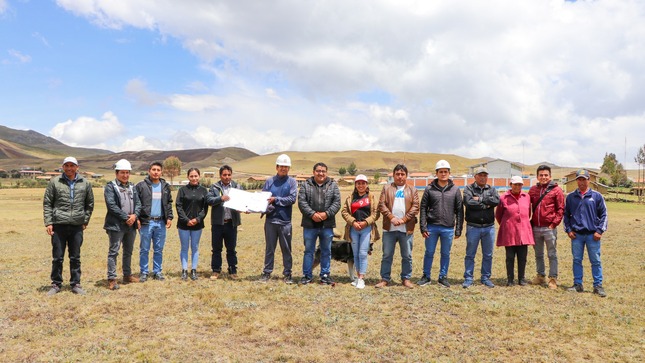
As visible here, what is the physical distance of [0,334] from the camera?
5.46 m

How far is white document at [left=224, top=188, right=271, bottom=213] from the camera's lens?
817 centimetres

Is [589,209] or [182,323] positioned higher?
[589,209]

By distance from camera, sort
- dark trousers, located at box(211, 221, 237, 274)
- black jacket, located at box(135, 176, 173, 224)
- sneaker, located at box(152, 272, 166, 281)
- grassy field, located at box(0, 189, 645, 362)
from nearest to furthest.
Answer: grassy field, located at box(0, 189, 645, 362), black jacket, located at box(135, 176, 173, 224), sneaker, located at box(152, 272, 166, 281), dark trousers, located at box(211, 221, 237, 274)

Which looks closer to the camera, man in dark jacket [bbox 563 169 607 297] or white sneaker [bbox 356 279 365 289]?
man in dark jacket [bbox 563 169 607 297]

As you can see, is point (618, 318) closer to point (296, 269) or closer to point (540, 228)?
point (540, 228)

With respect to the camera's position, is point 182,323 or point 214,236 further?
point 214,236

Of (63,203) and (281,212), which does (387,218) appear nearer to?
(281,212)

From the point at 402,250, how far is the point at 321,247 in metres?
1.59

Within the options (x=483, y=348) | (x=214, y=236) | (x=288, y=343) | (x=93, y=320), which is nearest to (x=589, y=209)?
(x=483, y=348)

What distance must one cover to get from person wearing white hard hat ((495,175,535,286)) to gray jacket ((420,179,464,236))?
880mm

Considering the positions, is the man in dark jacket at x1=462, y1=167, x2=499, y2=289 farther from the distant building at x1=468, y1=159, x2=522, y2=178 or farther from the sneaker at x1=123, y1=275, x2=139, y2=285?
the distant building at x1=468, y1=159, x2=522, y2=178

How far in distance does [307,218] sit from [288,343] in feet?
9.83

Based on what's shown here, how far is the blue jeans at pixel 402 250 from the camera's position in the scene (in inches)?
311

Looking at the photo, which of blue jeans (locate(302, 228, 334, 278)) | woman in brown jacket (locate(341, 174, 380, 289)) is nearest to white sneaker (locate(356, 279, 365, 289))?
woman in brown jacket (locate(341, 174, 380, 289))
